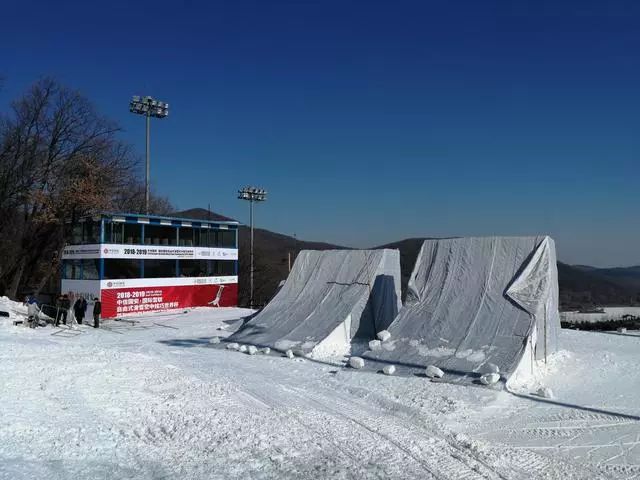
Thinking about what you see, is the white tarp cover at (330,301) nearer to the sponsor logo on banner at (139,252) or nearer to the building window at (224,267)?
the sponsor logo on banner at (139,252)

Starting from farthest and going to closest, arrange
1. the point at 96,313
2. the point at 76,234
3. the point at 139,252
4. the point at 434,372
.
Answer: the point at 76,234
the point at 139,252
the point at 96,313
the point at 434,372

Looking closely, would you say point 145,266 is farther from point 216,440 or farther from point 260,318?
point 216,440

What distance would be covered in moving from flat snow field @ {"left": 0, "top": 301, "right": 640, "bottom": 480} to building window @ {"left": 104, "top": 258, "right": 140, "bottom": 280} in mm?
12758

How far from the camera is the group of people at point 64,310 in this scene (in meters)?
21.5

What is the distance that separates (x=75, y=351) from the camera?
1503 cm

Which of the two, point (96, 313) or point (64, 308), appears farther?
point (96, 313)

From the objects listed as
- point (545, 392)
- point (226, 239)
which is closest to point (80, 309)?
point (226, 239)

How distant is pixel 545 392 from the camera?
10.1 m

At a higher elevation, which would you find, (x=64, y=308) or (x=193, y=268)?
(x=193, y=268)

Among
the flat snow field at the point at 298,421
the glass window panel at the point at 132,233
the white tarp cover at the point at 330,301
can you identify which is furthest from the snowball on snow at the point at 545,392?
the glass window panel at the point at 132,233

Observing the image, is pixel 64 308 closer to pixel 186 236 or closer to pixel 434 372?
pixel 186 236

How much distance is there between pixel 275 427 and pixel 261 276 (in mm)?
61138

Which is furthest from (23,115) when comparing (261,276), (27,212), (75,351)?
(261,276)

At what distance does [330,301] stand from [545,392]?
847 cm
